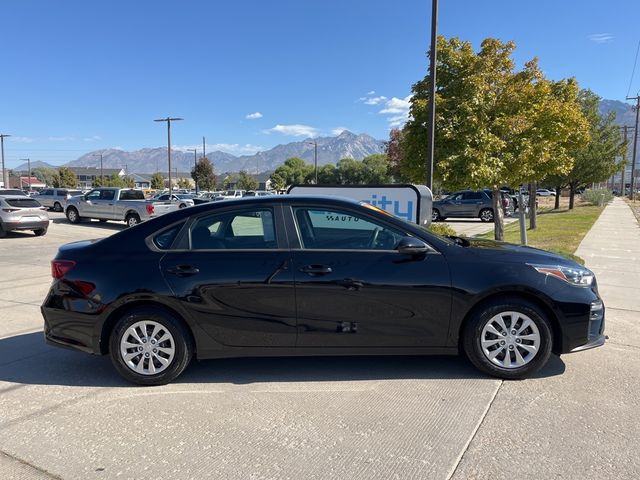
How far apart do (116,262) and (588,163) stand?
93.0 ft

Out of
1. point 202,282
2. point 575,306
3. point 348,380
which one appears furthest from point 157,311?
point 575,306

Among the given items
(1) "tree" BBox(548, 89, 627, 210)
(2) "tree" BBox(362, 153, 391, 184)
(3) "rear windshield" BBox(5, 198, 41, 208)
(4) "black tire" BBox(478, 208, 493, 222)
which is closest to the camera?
(3) "rear windshield" BBox(5, 198, 41, 208)

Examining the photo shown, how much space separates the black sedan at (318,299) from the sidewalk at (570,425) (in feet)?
1.05

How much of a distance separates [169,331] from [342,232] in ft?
5.52

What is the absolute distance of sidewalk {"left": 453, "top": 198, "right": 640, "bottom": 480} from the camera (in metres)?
2.80

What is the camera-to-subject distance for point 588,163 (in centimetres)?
2659

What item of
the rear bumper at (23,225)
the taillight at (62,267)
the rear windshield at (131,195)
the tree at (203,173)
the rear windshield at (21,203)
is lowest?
the rear bumper at (23,225)

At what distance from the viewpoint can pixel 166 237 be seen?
4098 millimetres

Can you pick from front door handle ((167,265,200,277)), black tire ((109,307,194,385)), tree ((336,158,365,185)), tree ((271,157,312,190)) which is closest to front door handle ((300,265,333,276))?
front door handle ((167,265,200,277))

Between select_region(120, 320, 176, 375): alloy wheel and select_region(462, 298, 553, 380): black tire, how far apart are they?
2479 mm

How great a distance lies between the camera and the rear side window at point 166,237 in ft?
13.4

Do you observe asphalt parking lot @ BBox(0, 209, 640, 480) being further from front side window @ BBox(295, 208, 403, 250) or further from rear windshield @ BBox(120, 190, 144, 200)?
rear windshield @ BBox(120, 190, 144, 200)

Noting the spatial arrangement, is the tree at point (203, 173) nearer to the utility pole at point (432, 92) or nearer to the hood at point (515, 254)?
the utility pole at point (432, 92)

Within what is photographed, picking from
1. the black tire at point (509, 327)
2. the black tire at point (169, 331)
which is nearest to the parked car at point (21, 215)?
the black tire at point (169, 331)
